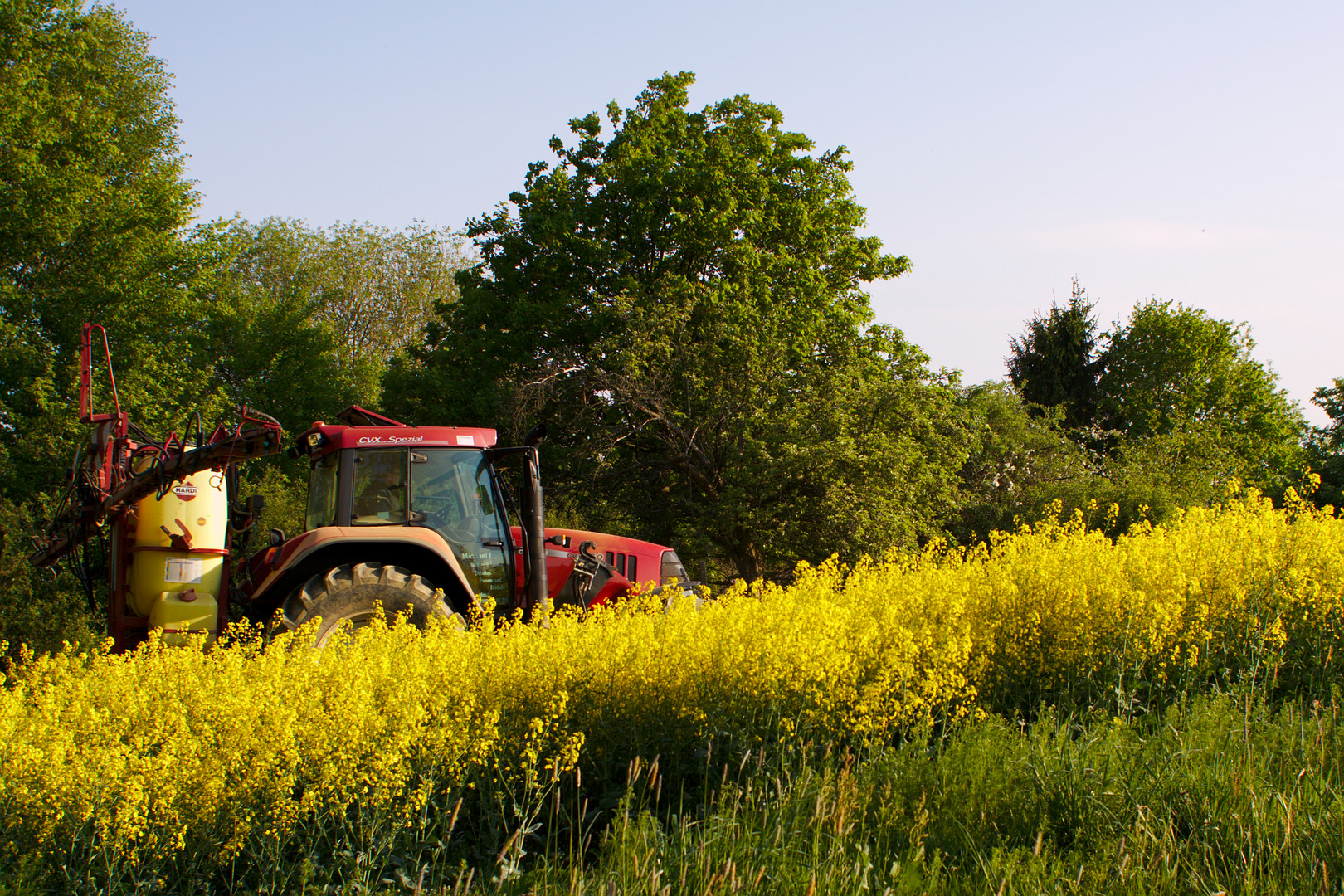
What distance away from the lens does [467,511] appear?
6930mm

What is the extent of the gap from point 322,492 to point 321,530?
→ 1.10 metres

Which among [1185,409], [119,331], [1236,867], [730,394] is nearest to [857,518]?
[730,394]

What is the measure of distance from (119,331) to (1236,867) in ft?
64.1

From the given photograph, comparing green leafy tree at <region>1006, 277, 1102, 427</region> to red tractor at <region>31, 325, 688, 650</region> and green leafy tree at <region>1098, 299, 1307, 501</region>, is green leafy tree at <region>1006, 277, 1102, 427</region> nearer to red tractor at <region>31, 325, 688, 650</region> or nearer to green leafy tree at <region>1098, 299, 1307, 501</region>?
green leafy tree at <region>1098, 299, 1307, 501</region>

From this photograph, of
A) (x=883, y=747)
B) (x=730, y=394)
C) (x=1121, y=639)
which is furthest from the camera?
(x=730, y=394)

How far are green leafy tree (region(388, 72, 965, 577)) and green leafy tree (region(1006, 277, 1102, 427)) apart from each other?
54.1ft

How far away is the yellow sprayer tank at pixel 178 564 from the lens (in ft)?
20.7

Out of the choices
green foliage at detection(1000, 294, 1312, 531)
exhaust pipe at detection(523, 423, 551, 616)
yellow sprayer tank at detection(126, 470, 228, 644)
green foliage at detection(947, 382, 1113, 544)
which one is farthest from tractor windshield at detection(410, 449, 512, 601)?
green foliage at detection(1000, 294, 1312, 531)

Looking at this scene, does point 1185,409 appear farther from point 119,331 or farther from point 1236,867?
point 1236,867

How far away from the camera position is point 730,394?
1669 centimetres

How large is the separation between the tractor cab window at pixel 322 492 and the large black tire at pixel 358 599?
1.02 meters

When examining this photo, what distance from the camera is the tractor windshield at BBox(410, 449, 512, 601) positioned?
22.4 feet

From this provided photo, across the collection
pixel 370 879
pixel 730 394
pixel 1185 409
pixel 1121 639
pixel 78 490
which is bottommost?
pixel 370 879

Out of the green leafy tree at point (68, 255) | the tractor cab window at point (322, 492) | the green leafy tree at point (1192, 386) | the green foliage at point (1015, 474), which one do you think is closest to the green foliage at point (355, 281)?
the green leafy tree at point (68, 255)
